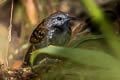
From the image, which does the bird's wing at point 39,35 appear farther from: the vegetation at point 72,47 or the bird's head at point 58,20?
the vegetation at point 72,47

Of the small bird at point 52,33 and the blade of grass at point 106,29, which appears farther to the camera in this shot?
the small bird at point 52,33

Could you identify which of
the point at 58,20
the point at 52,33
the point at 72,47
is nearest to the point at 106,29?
the point at 72,47

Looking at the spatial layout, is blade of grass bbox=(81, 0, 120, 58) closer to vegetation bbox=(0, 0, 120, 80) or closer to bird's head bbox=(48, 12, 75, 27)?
vegetation bbox=(0, 0, 120, 80)

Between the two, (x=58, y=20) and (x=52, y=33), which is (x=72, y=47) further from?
(x=58, y=20)

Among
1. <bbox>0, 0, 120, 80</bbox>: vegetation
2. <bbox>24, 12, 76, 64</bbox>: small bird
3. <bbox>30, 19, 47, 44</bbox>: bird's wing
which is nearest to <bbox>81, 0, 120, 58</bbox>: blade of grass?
<bbox>0, 0, 120, 80</bbox>: vegetation

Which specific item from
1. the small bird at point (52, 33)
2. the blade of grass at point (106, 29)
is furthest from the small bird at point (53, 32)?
the blade of grass at point (106, 29)

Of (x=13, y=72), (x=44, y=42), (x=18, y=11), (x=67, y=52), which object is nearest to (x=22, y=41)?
(x=18, y=11)

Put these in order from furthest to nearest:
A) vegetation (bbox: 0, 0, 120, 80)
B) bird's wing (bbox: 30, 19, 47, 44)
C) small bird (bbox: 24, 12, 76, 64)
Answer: bird's wing (bbox: 30, 19, 47, 44) < small bird (bbox: 24, 12, 76, 64) < vegetation (bbox: 0, 0, 120, 80)

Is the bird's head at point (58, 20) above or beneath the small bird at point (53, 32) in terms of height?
above
